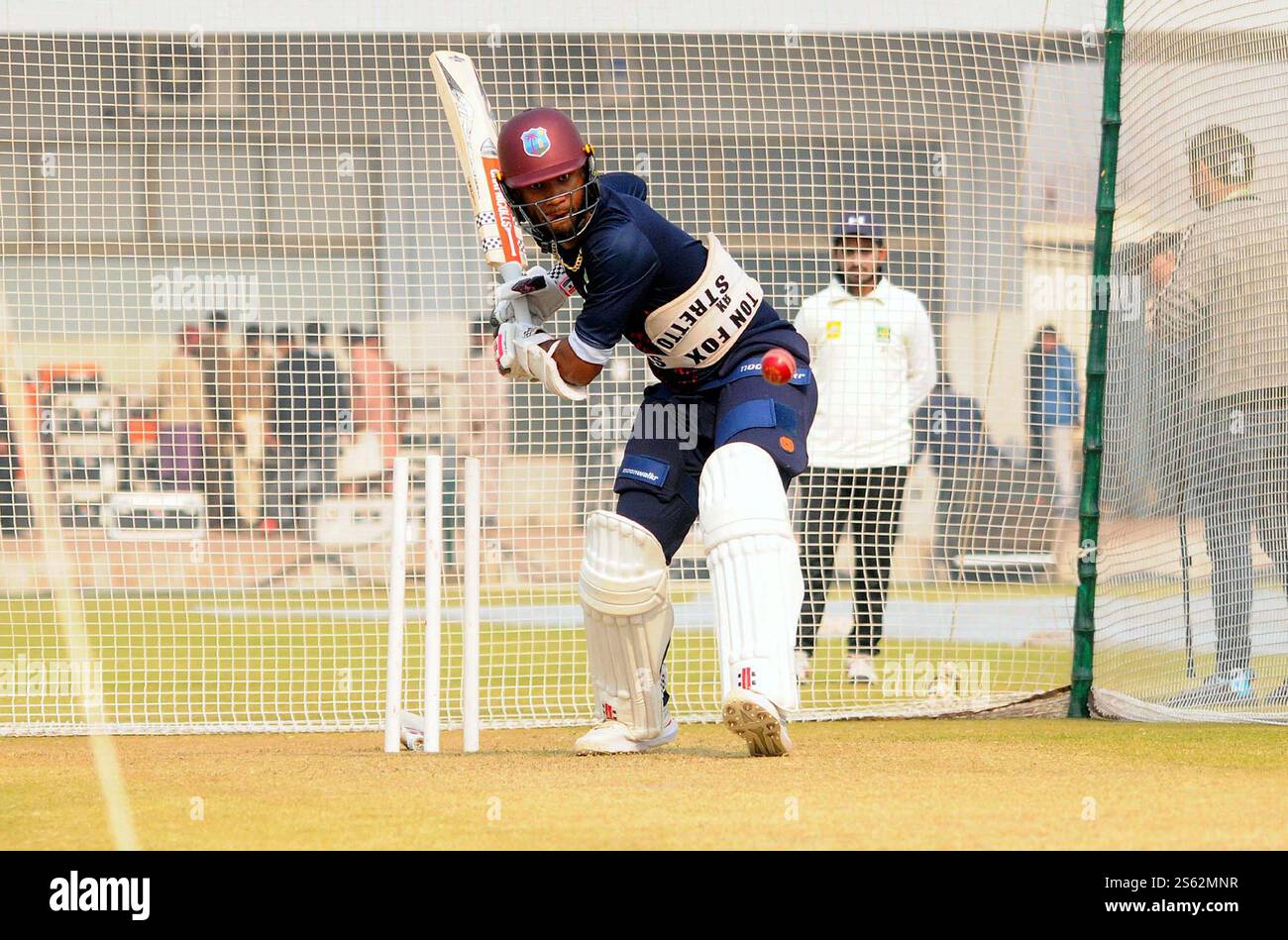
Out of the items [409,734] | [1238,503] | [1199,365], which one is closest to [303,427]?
[409,734]

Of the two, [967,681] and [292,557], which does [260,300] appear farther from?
[967,681]

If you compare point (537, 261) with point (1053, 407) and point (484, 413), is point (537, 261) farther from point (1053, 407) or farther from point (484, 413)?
point (1053, 407)

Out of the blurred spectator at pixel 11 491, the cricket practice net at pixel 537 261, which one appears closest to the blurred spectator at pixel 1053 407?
the cricket practice net at pixel 537 261

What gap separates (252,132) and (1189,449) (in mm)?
4827

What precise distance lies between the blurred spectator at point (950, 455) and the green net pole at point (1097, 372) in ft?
3.73

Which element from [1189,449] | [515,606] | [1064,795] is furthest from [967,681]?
[1064,795]

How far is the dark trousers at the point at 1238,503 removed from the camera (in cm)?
636

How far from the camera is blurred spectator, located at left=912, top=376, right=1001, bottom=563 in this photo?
26.4ft

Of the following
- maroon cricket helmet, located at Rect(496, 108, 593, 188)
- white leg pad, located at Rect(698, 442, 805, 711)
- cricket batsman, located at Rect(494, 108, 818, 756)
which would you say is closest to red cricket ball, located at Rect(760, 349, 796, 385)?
cricket batsman, located at Rect(494, 108, 818, 756)

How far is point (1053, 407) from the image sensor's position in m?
8.51

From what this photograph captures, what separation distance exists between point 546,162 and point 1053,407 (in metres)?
4.67

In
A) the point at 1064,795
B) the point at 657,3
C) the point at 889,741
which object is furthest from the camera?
the point at 657,3

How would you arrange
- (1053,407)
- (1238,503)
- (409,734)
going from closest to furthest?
(409,734) < (1238,503) < (1053,407)
